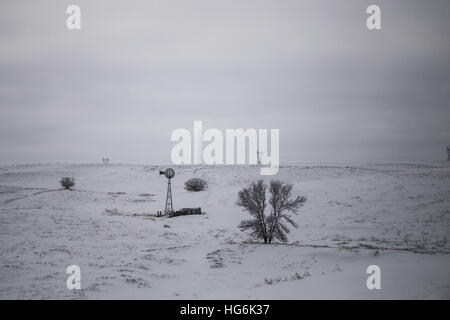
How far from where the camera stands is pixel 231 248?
909 inches

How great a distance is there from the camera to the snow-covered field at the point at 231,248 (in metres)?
14.0

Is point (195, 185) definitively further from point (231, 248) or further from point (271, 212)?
point (231, 248)

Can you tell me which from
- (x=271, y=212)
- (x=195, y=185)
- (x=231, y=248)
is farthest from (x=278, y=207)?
(x=195, y=185)

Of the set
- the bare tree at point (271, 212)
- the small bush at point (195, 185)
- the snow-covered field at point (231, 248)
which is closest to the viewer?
the snow-covered field at point (231, 248)

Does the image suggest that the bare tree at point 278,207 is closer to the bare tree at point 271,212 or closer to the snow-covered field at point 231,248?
the bare tree at point 271,212

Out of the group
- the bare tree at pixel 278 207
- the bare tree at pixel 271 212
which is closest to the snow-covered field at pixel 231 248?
the bare tree at pixel 271 212

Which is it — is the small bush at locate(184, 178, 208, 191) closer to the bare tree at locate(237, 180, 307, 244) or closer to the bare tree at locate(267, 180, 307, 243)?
the bare tree at locate(237, 180, 307, 244)

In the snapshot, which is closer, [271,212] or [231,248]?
[231,248]

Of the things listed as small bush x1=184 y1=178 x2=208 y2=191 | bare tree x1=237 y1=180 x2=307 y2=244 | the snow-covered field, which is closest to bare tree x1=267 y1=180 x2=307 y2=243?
bare tree x1=237 y1=180 x2=307 y2=244

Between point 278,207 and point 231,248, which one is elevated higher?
point 278,207
